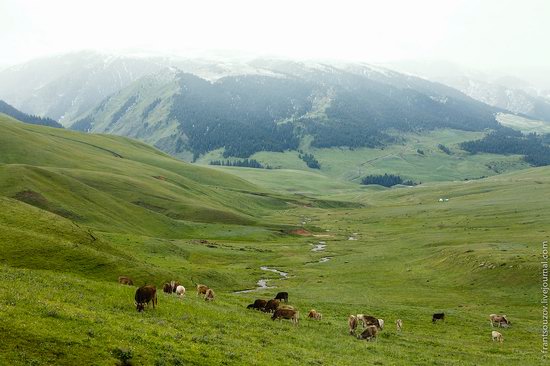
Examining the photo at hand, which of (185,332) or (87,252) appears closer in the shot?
(185,332)

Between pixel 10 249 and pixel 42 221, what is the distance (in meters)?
13.1

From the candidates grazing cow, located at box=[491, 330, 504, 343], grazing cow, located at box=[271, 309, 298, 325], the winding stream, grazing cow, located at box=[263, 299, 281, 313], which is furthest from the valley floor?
the winding stream

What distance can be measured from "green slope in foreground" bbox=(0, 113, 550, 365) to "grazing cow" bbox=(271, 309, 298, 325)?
950 millimetres

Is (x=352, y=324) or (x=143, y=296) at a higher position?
(x=143, y=296)

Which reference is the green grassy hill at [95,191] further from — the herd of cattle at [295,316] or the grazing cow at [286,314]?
the grazing cow at [286,314]

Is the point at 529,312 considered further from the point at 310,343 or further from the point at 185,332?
the point at 185,332

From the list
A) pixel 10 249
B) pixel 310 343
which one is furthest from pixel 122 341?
pixel 10 249

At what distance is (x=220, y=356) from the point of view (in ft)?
88.0

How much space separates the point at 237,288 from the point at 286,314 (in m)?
33.4

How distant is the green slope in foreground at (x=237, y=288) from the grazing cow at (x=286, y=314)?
950 mm

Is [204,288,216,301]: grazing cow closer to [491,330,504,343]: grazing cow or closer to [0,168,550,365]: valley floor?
[0,168,550,365]: valley floor

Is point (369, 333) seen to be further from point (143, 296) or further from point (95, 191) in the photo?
point (95, 191)

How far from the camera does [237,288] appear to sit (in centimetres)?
7494

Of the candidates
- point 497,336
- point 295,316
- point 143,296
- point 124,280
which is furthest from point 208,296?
point 497,336
